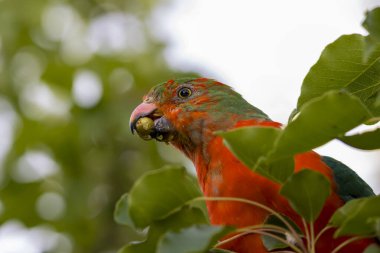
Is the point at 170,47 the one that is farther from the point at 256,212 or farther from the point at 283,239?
A: the point at 283,239

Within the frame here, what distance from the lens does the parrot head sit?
12.7 feet

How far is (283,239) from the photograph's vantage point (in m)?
2.48

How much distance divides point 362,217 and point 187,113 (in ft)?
6.34

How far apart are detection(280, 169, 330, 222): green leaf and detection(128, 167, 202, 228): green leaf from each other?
0.32 meters

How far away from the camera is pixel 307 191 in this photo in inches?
92.0

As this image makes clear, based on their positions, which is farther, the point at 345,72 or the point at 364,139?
the point at 345,72

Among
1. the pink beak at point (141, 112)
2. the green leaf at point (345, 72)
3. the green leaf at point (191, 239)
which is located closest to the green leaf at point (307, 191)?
the green leaf at point (191, 239)

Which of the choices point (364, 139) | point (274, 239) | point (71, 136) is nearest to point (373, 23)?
point (364, 139)

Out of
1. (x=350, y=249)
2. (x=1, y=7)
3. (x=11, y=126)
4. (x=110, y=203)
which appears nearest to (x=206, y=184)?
(x=350, y=249)

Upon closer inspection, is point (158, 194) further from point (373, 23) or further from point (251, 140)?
point (373, 23)

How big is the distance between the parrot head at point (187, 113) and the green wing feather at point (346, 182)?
611 mm

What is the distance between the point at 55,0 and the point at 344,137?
262 inches

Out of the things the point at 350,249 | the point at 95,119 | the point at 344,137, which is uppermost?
the point at 344,137

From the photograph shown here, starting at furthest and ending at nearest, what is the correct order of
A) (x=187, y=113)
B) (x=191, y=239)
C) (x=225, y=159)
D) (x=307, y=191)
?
1. (x=187, y=113)
2. (x=225, y=159)
3. (x=307, y=191)
4. (x=191, y=239)
